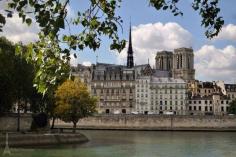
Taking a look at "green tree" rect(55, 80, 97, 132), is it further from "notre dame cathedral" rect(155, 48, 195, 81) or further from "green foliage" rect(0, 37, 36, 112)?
"notre dame cathedral" rect(155, 48, 195, 81)

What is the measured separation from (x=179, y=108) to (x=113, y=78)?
1852 cm

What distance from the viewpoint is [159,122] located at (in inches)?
4003

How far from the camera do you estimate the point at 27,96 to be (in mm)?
57938

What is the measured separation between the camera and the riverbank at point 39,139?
149 ft

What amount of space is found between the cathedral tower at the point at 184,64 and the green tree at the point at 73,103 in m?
117

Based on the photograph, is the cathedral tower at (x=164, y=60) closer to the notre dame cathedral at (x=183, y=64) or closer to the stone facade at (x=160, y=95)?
the notre dame cathedral at (x=183, y=64)

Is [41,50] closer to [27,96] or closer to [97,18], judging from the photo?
[97,18]

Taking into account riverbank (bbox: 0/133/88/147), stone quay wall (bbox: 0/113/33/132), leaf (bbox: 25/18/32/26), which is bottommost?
riverbank (bbox: 0/133/88/147)

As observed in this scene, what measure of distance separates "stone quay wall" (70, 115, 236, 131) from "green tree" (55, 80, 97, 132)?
43458 mm

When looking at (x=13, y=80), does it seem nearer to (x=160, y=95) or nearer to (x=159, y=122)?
(x=159, y=122)

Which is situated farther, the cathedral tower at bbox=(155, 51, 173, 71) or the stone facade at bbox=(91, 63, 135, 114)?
the cathedral tower at bbox=(155, 51, 173, 71)

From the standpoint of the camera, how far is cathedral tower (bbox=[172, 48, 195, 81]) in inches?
6841

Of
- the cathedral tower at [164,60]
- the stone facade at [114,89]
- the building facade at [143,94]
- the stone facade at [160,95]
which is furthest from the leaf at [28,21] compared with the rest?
the cathedral tower at [164,60]

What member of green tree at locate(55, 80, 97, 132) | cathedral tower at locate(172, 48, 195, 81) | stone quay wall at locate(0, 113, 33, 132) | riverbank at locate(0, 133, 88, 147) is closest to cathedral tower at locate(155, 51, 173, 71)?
cathedral tower at locate(172, 48, 195, 81)
